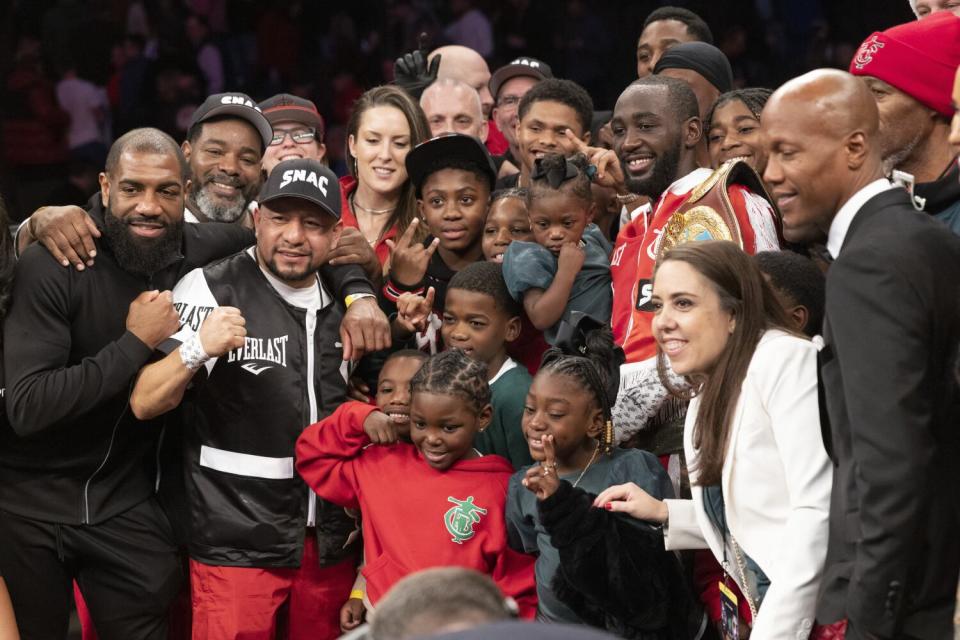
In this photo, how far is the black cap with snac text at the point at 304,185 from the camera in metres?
4.57

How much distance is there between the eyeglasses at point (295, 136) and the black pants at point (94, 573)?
1918 millimetres

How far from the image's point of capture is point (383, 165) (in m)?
5.34

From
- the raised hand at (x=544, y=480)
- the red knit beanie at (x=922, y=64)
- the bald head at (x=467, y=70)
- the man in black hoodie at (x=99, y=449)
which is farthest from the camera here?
the bald head at (x=467, y=70)

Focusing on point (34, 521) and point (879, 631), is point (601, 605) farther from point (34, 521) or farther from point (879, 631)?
point (34, 521)

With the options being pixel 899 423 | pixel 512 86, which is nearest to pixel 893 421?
pixel 899 423

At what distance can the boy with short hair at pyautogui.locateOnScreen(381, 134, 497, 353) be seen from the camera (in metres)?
4.93

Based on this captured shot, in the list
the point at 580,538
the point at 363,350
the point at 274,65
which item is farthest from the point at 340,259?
the point at 274,65

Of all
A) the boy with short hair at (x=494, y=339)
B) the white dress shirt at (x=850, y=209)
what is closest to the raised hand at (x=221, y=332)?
the boy with short hair at (x=494, y=339)

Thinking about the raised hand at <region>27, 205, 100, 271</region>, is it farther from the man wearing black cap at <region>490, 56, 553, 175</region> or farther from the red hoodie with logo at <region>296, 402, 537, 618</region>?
the man wearing black cap at <region>490, 56, 553, 175</region>

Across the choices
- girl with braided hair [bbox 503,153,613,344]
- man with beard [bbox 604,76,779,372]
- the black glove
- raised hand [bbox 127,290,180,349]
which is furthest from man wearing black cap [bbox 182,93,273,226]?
man with beard [bbox 604,76,779,372]

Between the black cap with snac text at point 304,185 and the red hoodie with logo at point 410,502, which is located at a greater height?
the black cap with snac text at point 304,185

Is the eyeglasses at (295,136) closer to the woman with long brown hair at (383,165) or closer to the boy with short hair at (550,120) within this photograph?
the woman with long brown hair at (383,165)

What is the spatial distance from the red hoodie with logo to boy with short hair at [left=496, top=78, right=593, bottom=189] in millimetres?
1441

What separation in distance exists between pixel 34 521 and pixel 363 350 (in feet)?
3.96
